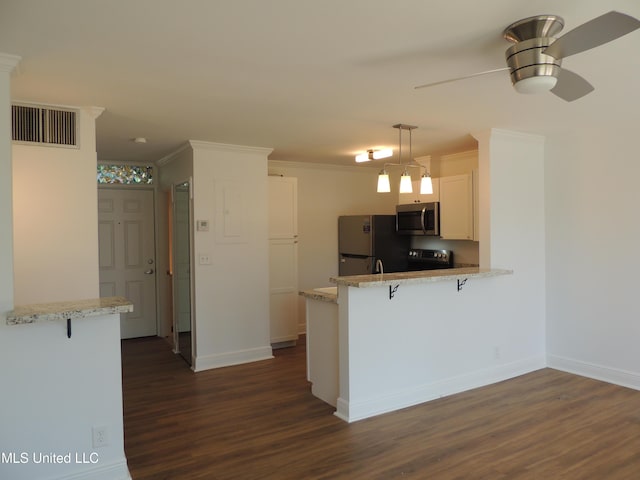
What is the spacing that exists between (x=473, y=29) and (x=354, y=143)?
9.04 feet

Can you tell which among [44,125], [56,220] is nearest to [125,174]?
[44,125]

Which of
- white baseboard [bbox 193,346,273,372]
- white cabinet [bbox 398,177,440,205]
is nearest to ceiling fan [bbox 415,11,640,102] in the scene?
white cabinet [bbox 398,177,440,205]

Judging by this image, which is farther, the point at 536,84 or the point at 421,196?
the point at 421,196

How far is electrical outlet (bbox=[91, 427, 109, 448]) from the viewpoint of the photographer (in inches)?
100

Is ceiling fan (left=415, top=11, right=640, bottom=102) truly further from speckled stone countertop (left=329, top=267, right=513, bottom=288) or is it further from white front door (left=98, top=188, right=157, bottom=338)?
white front door (left=98, top=188, right=157, bottom=338)

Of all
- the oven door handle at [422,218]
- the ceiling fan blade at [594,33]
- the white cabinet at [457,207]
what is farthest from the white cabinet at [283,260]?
the ceiling fan blade at [594,33]

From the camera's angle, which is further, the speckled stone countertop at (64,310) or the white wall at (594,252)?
the white wall at (594,252)

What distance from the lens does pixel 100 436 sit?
8.41ft

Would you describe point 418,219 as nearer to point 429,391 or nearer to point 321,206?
point 321,206

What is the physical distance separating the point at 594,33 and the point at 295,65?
1.44 m

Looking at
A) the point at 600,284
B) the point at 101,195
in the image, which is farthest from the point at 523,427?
the point at 101,195

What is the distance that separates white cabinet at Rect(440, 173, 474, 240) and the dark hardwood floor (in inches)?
63.2

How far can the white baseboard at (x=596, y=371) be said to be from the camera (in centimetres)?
412

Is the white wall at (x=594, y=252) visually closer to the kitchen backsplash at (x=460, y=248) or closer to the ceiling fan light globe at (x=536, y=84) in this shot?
the kitchen backsplash at (x=460, y=248)
